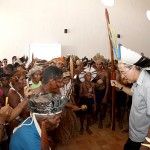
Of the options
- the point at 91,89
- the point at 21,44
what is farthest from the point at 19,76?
the point at 21,44

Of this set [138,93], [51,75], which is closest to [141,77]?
[138,93]

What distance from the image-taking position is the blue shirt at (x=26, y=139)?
1.82 meters

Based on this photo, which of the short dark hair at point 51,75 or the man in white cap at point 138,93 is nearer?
the man in white cap at point 138,93

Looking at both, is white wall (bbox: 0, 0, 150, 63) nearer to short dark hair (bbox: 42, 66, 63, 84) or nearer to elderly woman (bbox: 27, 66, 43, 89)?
elderly woman (bbox: 27, 66, 43, 89)

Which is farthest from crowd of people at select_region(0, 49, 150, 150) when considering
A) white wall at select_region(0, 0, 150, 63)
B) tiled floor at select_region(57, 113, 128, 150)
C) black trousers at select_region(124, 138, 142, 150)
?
white wall at select_region(0, 0, 150, 63)

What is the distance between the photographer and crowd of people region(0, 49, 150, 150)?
6.23 ft

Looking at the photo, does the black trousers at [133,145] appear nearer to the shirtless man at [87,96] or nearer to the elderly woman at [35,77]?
the elderly woman at [35,77]

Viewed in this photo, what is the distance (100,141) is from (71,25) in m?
7.73

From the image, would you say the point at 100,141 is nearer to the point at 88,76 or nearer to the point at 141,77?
the point at 88,76

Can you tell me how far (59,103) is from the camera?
6.50 ft

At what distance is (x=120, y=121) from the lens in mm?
5406

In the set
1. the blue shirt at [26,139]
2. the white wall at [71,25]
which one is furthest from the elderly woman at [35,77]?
the white wall at [71,25]

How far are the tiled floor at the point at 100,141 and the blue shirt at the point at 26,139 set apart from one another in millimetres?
2545

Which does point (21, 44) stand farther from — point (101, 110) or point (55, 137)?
point (55, 137)
